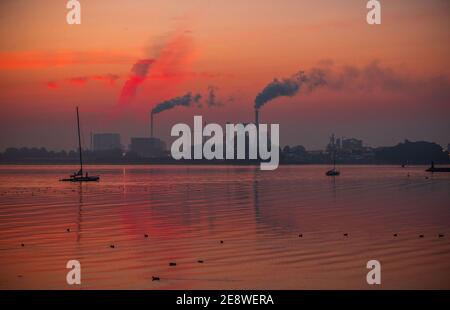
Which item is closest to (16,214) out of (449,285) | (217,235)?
(217,235)

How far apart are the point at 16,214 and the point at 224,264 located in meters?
23.2

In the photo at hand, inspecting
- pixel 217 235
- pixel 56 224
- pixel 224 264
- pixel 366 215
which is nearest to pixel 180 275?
pixel 224 264

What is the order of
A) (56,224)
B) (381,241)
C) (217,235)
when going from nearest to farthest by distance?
(381,241)
(217,235)
(56,224)

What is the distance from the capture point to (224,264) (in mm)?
22812

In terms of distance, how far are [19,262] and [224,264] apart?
22.9 feet

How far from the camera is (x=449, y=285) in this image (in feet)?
65.4
